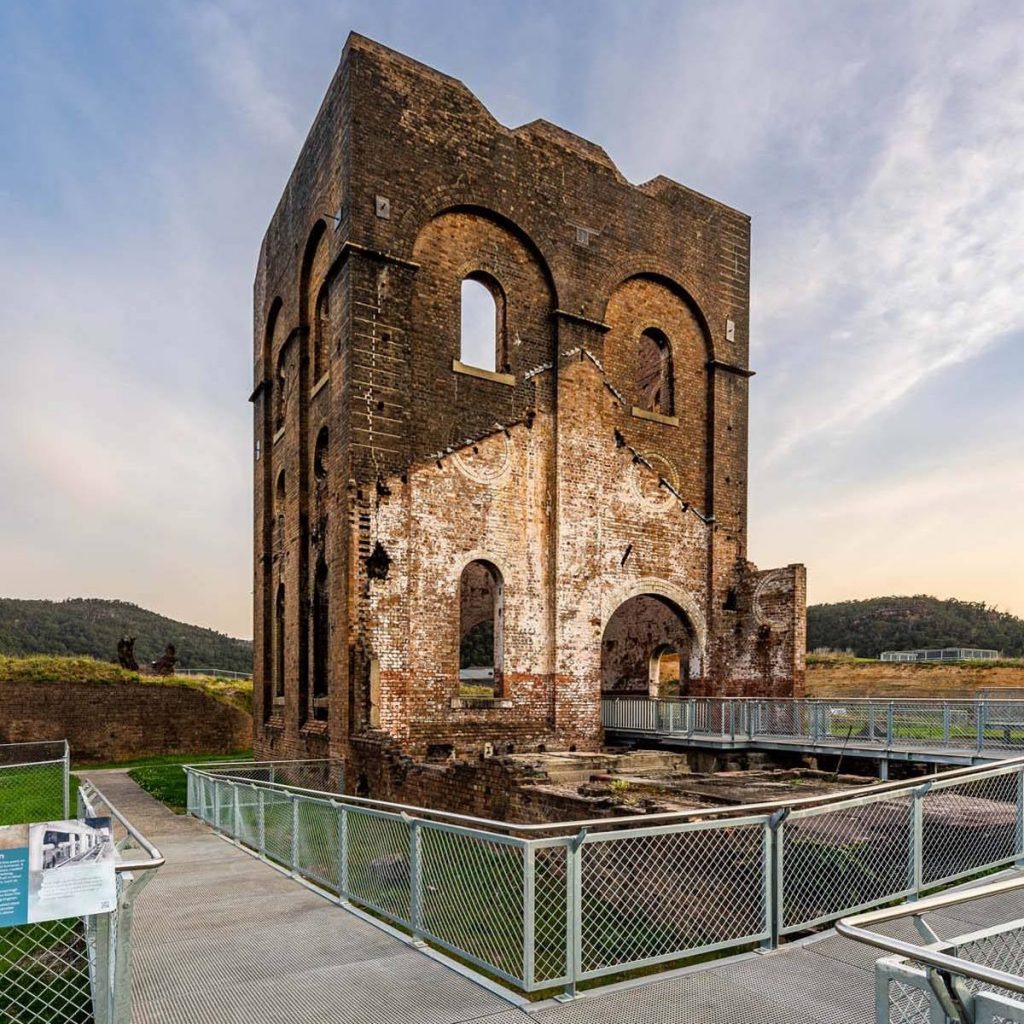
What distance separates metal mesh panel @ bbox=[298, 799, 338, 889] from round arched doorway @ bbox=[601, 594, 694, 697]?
47.5ft

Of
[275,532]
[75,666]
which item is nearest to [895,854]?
[275,532]

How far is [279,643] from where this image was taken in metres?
23.0

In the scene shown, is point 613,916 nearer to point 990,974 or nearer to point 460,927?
point 460,927

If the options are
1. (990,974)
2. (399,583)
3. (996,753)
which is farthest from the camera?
(399,583)

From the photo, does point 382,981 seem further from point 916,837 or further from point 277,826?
point 277,826

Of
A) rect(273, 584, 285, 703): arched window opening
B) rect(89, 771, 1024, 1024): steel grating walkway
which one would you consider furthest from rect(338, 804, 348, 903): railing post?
rect(273, 584, 285, 703): arched window opening

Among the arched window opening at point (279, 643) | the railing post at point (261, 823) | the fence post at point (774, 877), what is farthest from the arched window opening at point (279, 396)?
the fence post at point (774, 877)

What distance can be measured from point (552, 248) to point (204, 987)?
17835 millimetres

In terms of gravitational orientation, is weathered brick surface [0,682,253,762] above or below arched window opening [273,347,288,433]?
below

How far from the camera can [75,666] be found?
27.5 metres

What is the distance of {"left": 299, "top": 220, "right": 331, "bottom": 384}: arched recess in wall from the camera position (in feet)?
64.8

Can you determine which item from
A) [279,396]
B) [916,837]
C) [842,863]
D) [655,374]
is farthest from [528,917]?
[279,396]

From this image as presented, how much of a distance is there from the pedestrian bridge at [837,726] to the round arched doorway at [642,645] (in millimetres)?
2944

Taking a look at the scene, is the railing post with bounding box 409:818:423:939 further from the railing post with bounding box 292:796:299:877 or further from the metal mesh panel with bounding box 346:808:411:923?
the railing post with bounding box 292:796:299:877
